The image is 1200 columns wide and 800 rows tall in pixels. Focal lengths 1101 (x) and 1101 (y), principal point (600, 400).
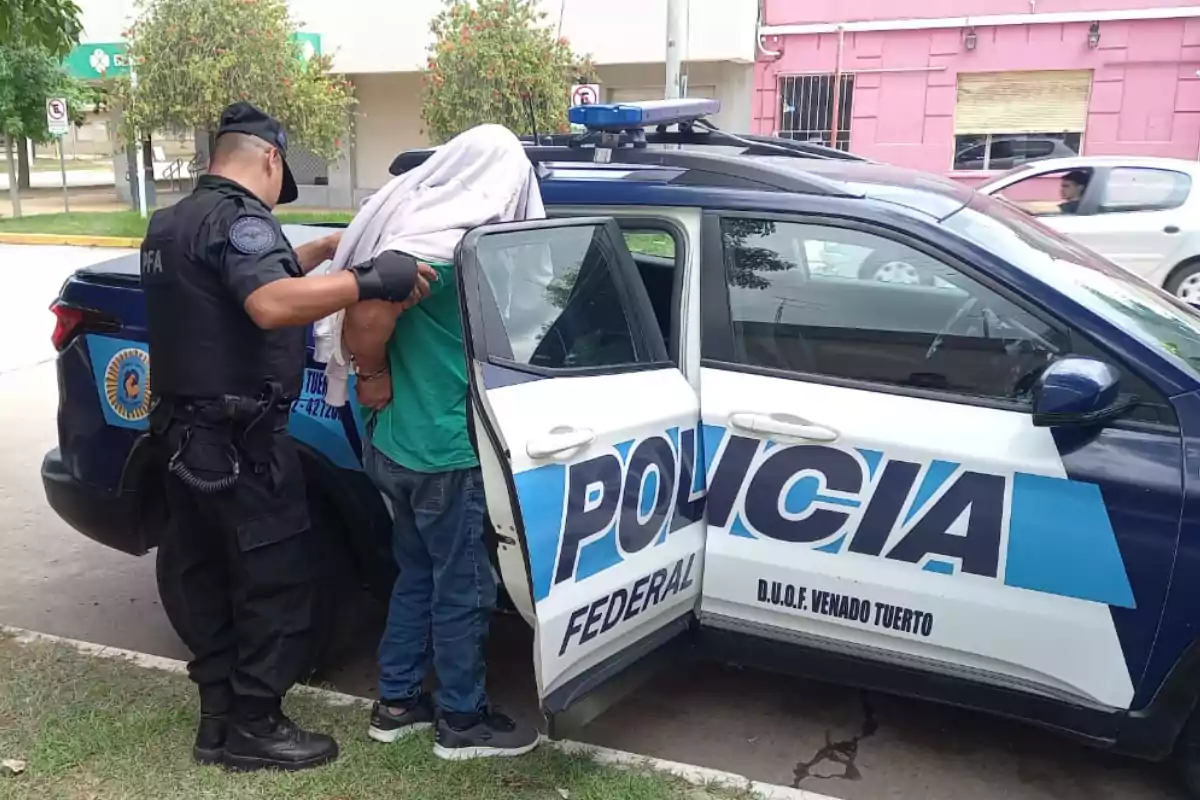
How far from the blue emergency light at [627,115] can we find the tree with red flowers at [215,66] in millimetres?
14032

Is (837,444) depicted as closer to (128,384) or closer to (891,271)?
(891,271)

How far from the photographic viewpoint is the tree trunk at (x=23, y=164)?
27453mm

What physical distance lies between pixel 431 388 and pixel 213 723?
45.6 inches

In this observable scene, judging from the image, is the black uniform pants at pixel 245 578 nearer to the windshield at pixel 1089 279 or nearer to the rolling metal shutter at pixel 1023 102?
the windshield at pixel 1089 279

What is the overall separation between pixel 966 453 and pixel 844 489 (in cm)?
30

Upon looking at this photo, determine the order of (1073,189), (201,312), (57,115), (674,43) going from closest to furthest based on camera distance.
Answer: (201,312) < (1073,189) < (674,43) < (57,115)

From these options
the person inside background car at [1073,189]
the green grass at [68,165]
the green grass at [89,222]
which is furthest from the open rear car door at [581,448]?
the green grass at [68,165]

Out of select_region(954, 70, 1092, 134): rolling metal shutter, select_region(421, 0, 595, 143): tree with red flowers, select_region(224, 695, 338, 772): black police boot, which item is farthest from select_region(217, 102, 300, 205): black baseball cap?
select_region(954, 70, 1092, 134): rolling metal shutter

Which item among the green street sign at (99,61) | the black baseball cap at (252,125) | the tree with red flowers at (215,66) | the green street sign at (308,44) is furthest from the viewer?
the green street sign at (99,61)

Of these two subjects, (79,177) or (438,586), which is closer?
(438,586)

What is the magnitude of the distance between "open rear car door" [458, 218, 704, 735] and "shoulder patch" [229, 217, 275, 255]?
491 mm

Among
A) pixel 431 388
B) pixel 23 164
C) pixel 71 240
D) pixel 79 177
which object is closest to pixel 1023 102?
pixel 71 240

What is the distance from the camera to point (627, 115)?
3.27m

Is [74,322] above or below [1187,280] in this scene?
above
